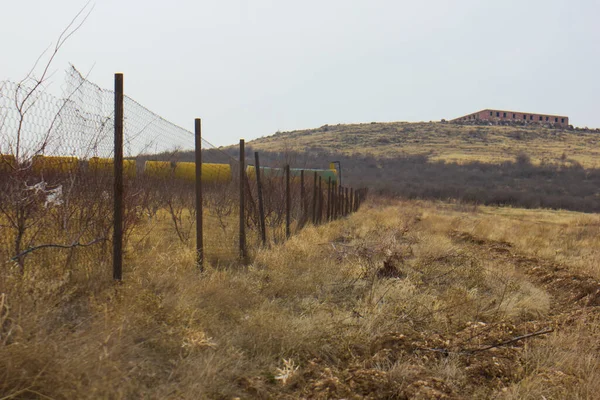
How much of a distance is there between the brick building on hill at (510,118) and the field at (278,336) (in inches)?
4287

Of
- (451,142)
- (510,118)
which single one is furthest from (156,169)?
(510,118)

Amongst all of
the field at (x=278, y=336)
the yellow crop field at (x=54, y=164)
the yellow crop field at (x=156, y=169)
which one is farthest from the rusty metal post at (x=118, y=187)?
the yellow crop field at (x=156, y=169)

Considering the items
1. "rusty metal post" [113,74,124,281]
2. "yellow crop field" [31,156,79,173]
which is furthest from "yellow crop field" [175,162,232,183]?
"rusty metal post" [113,74,124,281]

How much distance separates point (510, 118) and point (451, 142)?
38.7m

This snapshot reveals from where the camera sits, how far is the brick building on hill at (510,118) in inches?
4259

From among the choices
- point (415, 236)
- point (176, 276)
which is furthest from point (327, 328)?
point (415, 236)

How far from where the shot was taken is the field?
9.86 feet

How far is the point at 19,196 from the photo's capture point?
4441 millimetres

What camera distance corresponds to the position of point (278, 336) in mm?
4344

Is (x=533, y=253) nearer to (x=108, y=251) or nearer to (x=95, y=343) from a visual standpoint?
(x=108, y=251)

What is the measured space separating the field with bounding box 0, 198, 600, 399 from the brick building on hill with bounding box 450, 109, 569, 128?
4287 inches

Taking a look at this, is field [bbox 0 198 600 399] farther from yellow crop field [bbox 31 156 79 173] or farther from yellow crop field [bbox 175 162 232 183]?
yellow crop field [bbox 175 162 232 183]

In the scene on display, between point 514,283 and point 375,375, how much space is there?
13.8ft

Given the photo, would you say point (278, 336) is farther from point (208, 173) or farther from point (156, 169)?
point (208, 173)
